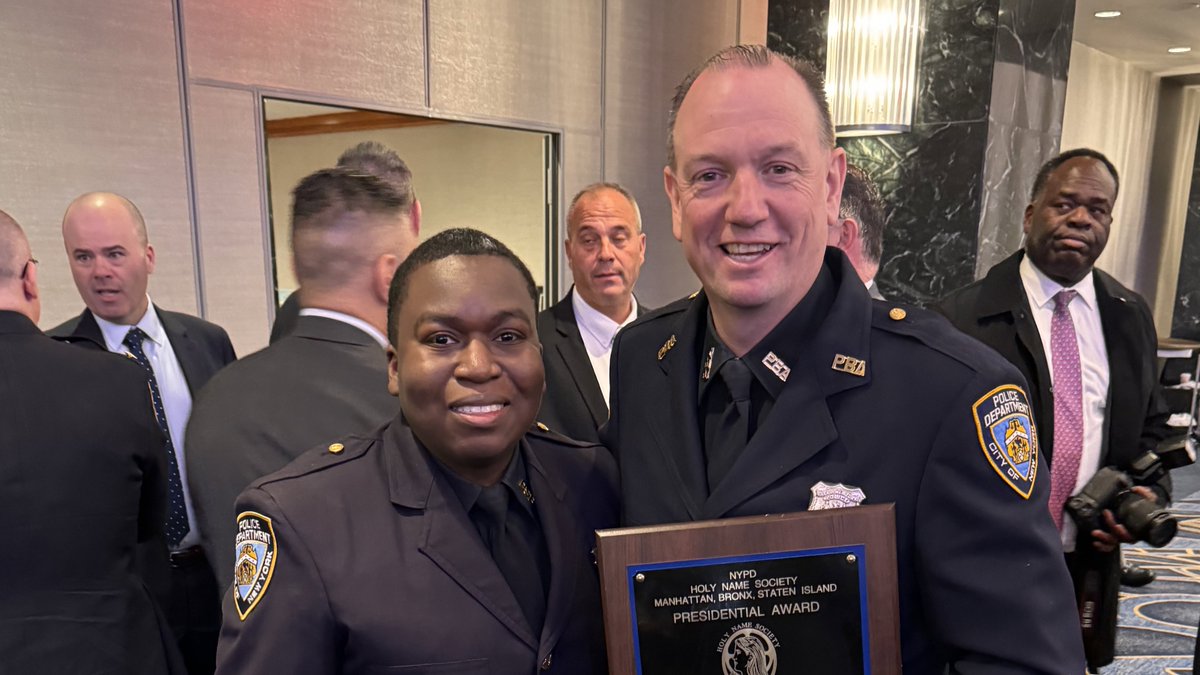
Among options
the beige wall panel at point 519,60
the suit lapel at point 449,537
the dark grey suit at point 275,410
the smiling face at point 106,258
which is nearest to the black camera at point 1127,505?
the suit lapel at point 449,537

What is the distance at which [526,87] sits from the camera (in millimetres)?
4465

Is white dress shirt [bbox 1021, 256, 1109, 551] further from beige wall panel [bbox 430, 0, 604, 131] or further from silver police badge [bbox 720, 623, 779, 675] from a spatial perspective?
beige wall panel [bbox 430, 0, 604, 131]

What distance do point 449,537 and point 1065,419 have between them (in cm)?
228

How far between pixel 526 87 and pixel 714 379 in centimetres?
355

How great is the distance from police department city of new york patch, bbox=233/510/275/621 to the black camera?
97.2 inches

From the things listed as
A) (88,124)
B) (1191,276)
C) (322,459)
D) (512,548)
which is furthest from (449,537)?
(1191,276)

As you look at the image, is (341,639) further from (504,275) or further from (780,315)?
(780,315)

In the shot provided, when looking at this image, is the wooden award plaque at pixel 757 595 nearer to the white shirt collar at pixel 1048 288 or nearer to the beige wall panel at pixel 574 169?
the white shirt collar at pixel 1048 288

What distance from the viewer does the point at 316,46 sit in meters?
3.47

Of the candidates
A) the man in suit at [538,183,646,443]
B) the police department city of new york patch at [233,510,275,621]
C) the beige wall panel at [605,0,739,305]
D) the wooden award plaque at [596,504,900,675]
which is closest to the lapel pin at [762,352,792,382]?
the wooden award plaque at [596,504,900,675]

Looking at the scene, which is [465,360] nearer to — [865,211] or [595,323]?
[865,211]

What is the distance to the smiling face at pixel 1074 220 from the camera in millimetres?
2578

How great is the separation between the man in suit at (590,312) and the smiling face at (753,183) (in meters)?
1.50

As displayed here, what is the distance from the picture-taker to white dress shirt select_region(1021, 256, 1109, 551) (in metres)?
2.59
